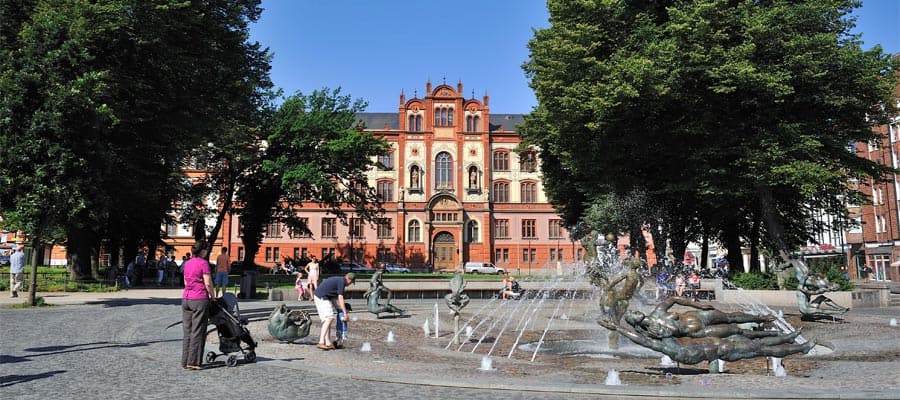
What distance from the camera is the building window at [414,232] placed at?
2891 inches

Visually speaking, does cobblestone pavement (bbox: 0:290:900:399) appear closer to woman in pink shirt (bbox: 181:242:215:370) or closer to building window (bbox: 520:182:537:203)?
woman in pink shirt (bbox: 181:242:215:370)

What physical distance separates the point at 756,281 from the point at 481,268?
142 feet

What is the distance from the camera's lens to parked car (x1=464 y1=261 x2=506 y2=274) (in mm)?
69000

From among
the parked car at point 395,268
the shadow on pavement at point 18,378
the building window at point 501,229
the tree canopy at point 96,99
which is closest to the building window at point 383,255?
the parked car at point 395,268

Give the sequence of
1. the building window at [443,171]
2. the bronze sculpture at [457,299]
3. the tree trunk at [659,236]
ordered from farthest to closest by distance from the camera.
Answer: the building window at [443,171], the tree trunk at [659,236], the bronze sculpture at [457,299]

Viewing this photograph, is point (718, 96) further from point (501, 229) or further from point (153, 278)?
point (501, 229)

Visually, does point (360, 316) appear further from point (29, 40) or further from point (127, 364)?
point (29, 40)

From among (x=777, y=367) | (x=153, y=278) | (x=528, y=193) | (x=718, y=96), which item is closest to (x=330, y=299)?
(x=777, y=367)

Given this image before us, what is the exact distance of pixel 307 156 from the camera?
47469mm

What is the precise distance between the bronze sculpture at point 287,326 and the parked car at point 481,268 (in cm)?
5614

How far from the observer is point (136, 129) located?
926 inches

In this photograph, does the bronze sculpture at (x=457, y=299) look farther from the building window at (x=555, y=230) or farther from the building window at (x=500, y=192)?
the building window at (x=555, y=230)

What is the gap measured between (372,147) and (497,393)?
41465 millimetres

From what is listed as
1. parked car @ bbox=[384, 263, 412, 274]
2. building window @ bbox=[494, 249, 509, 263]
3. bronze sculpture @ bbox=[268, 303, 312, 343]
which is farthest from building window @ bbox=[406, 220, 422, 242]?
bronze sculpture @ bbox=[268, 303, 312, 343]
